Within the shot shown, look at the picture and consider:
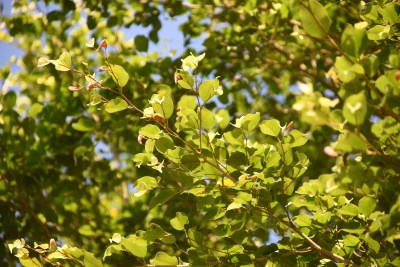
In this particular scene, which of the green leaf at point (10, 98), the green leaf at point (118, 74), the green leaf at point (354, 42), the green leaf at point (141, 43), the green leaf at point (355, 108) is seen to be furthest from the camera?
the green leaf at point (141, 43)

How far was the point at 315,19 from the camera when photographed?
1143 millimetres

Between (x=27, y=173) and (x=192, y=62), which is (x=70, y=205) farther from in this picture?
(x=192, y=62)

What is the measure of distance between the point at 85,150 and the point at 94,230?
18.1 inches

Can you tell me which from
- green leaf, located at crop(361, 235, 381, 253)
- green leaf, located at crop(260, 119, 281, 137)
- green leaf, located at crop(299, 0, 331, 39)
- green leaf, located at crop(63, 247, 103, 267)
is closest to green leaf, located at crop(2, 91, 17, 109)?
green leaf, located at crop(63, 247, 103, 267)

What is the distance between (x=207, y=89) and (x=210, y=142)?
154 millimetres

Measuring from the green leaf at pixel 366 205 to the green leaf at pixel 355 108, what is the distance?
35cm

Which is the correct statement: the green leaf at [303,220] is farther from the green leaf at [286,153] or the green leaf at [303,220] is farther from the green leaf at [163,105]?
the green leaf at [163,105]

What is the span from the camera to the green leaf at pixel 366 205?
1.24m

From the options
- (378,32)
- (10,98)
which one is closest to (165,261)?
(378,32)

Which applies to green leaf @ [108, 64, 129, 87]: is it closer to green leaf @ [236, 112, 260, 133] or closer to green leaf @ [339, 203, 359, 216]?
green leaf @ [236, 112, 260, 133]

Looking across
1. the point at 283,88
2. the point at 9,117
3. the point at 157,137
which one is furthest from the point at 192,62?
the point at 283,88

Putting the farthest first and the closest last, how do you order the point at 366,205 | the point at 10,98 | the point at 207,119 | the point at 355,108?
the point at 10,98 < the point at 207,119 < the point at 366,205 < the point at 355,108

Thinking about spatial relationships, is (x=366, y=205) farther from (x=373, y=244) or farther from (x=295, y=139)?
(x=295, y=139)

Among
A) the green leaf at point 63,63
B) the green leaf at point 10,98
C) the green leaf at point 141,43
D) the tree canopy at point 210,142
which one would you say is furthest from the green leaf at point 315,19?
the green leaf at point 10,98
